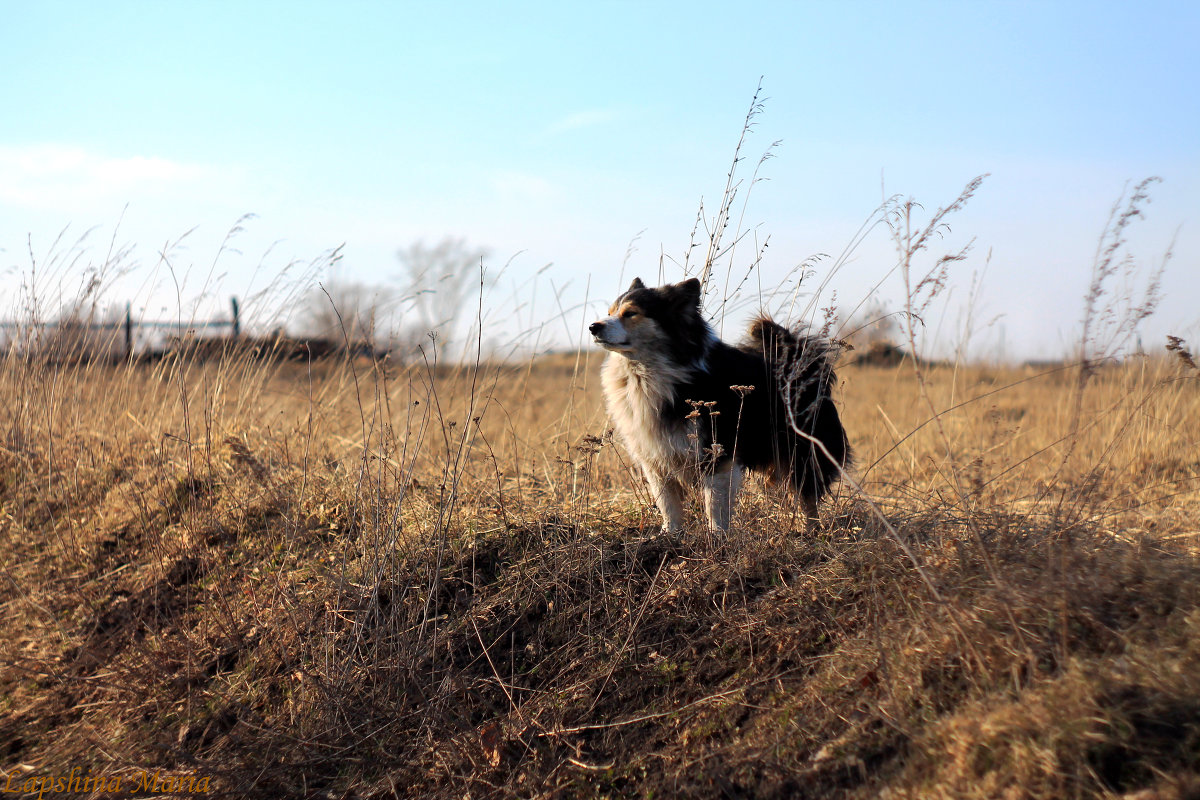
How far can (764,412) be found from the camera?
4219 mm

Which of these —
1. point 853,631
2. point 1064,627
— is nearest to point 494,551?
point 853,631

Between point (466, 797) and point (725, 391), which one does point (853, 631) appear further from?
point (725, 391)

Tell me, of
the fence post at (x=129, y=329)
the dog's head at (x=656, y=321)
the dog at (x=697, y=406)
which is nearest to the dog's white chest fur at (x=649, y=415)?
the dog at (x=697, y=406)

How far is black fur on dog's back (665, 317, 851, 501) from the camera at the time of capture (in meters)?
3.96

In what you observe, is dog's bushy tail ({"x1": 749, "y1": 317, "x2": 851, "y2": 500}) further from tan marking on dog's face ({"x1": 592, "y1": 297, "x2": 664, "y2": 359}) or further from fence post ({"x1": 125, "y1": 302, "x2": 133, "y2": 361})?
fence post ({"x1": 125, "y1": 302, "x2": 133, "y2": 361})

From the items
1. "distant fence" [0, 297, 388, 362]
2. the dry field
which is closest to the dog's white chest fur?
the dry field

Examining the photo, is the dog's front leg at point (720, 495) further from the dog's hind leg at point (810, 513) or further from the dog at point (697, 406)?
the dog's hind leg at point (810, 513)

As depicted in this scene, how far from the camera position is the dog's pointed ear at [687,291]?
415cm

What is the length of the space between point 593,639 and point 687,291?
191cm

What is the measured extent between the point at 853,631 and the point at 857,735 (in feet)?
1.64

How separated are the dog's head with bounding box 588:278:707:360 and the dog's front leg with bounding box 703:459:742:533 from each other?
0.72 metres

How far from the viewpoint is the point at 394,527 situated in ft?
10.9

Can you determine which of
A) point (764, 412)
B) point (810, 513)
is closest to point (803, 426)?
point (764, 412)

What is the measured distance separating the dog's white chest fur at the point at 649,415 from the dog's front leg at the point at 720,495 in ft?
0.58
